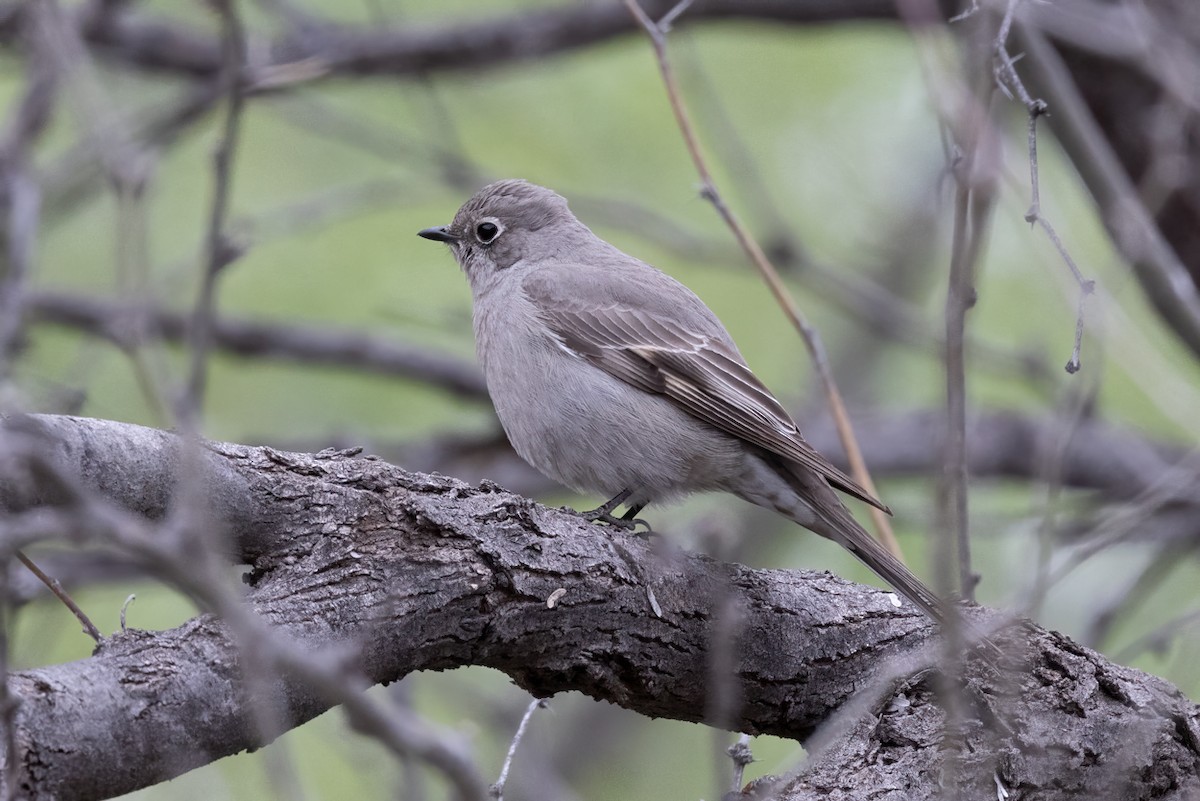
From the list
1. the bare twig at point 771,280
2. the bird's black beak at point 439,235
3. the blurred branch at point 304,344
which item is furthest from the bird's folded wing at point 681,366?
the blurred branch at point 304,344

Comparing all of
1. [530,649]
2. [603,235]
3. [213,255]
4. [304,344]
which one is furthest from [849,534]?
[603,235]

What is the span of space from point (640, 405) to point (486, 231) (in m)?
1.89

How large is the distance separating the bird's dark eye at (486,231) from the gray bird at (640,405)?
2.27 ft

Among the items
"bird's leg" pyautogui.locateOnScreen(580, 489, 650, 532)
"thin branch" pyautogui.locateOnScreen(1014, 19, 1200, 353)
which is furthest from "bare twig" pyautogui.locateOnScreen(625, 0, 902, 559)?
"thin branch" pyautogui.locateOnScreen(1014, 19, 1200, 353)

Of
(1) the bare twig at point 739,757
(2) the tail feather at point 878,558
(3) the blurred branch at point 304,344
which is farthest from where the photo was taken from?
(3) the blurred branch at point 304,344

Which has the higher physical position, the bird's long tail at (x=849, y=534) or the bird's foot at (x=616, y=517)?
the bird's foot at (x=616, y=517)

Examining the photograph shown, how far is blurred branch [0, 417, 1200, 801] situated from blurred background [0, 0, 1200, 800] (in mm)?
451

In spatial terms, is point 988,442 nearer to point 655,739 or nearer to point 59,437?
point 655,739

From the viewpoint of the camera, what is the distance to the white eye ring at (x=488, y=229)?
7.03m

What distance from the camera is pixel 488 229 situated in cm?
705

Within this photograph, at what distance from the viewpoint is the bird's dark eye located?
704cm

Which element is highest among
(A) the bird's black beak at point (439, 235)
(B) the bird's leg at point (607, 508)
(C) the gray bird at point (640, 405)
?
(A) the bird's black beak at point (439, 235)

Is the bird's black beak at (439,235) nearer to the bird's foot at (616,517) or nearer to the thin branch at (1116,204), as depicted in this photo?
the bird's foot at (616,517)

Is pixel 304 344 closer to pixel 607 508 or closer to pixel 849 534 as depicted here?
pixel 607 508
